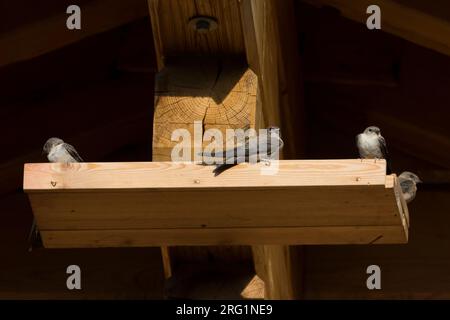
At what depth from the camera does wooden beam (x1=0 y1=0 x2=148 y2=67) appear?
232 inches

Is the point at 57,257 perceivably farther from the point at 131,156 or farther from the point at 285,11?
the point at 285,11

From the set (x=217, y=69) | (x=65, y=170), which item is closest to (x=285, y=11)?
(x=217, y=69)

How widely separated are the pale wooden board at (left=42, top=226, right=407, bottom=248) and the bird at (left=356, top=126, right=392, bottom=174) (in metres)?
1.19

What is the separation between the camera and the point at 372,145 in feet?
19.3

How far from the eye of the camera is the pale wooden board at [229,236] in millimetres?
4582

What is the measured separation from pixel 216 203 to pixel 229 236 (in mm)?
220

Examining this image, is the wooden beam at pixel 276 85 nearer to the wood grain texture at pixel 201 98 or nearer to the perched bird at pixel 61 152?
the wood grain texture at pixel 201 98

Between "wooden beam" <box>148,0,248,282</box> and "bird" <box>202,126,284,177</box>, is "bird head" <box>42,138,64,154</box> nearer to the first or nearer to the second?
"wooden beam" <box>148,0,248,282</box>

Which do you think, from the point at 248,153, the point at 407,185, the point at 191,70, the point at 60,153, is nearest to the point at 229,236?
the point at 248,153

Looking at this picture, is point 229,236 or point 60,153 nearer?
point 229,236

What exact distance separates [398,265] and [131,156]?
1385 millimetres

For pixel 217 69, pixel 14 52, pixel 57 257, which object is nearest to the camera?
pixel 217 69

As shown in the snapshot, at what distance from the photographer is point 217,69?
484cm

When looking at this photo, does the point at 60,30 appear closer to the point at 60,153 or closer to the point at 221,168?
A: the point at 60,153
